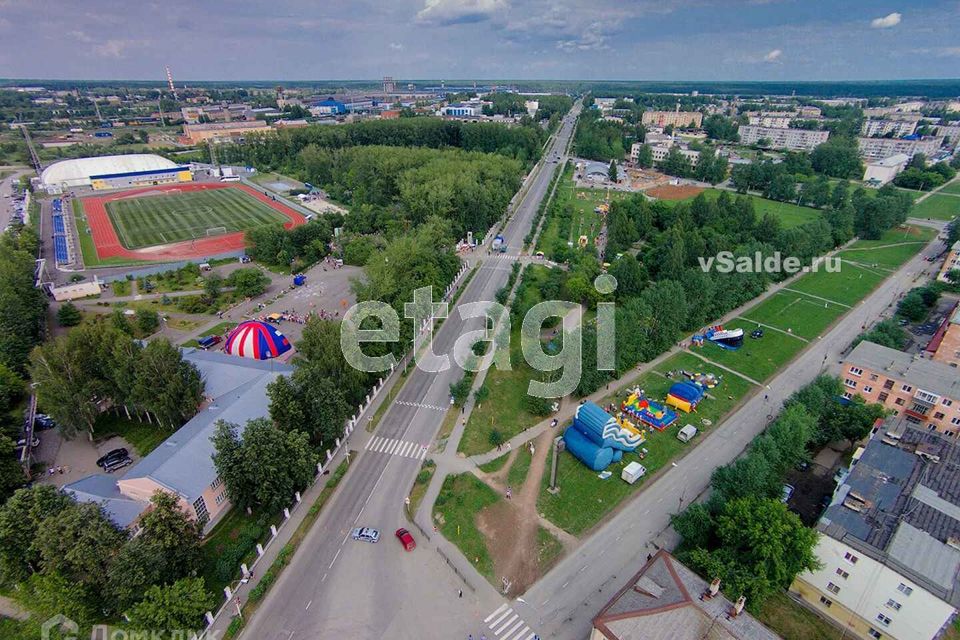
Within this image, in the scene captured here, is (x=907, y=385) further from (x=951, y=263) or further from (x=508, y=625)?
(x=951, y=263)

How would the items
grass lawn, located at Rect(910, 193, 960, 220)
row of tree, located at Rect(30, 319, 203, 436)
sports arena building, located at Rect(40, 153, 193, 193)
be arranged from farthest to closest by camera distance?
sports arena building, located at Rect(40, 153, 193, 193) → grass lawn, located at Rect(910, 193, 960, 220) → row of tree, located at Rect(30, 319, 203, 436)

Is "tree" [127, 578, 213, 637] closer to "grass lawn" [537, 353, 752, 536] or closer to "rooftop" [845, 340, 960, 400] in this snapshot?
"grass lawn" [537, 353, 752, 536]

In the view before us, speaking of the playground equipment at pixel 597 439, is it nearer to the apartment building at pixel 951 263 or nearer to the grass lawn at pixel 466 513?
the grass lawn at pixel 466 513

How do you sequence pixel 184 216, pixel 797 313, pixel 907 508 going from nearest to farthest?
pixel 907 508, pixel 797 313, pixel 184 216

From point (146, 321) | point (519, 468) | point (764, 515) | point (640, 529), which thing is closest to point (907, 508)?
point (764, 515)

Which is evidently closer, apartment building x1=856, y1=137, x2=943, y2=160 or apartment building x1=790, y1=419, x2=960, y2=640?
apartment building x1=790, y1=419, x2=960, y2=640

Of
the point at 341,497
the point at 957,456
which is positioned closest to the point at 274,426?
the point at 341,497

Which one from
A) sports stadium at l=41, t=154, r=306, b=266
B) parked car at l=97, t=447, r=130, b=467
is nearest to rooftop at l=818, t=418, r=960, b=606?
parked car at l=97, t=447, r=130, b=467
